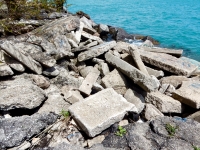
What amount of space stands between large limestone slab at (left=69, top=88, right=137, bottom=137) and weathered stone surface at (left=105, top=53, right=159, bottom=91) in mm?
517

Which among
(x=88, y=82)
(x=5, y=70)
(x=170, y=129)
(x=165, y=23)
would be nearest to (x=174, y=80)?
(x=170, y=129)

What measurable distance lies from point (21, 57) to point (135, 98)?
7.10 feet

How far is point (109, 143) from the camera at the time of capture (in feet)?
8.38

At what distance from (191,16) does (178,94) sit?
610 inches

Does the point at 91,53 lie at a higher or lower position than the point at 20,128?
higher

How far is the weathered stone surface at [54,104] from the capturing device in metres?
2.98

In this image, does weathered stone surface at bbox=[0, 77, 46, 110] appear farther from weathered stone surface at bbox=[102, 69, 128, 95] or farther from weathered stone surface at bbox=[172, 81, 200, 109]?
weathered stone surface at bbox=[172, 81, 200, 109]

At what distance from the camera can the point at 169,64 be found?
13.4ft

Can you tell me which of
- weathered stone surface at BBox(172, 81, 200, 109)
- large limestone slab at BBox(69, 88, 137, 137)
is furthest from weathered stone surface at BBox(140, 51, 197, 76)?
large limestone slab at BBox(69, 88, 137, 137)

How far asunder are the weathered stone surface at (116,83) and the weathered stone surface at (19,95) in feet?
4.13

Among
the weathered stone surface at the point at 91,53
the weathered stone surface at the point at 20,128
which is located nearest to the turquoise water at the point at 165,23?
the weathered stone surface at the point at 91,53

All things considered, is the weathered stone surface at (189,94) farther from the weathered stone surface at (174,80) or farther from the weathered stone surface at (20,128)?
the weathered stone surface at (20,128)

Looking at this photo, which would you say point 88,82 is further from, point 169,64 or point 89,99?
point 169,64

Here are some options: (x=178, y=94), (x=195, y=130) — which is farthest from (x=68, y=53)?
(x=195, y=130)
